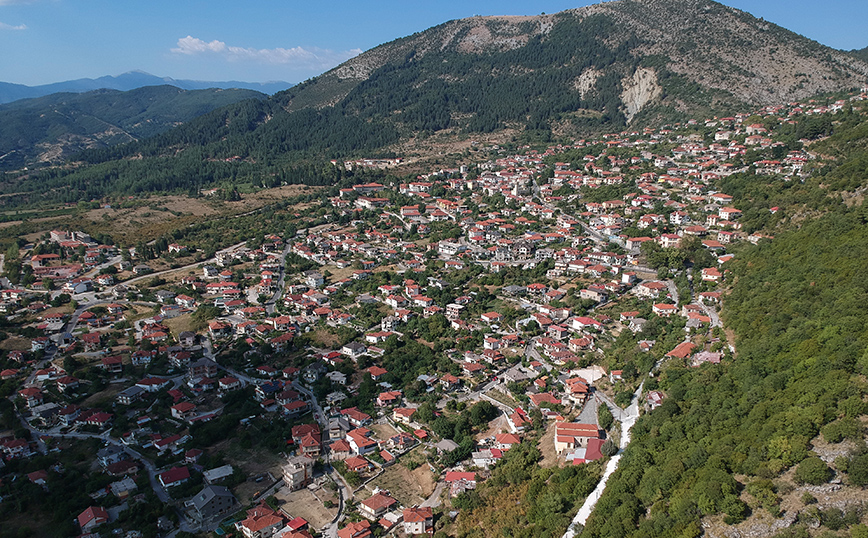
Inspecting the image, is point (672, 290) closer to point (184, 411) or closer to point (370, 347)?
point (370, 347)

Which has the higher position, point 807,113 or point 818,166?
point 807,113

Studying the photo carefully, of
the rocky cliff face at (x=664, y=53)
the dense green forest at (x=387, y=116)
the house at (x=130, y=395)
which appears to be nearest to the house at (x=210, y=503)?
the house at (x=130, y=395)

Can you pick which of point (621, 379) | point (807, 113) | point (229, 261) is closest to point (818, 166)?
point (807, 113)

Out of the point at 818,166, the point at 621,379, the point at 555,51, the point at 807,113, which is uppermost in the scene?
the point at 555,51

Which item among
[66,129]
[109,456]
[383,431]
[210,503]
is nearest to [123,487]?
[109,456]

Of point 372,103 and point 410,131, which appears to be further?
point 372,103

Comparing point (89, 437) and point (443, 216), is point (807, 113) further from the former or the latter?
point (89, 437)

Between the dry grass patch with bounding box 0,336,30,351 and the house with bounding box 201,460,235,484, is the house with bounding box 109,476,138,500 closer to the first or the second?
the house with bounding box 201,460,235,484
